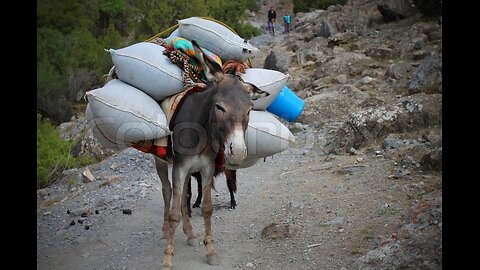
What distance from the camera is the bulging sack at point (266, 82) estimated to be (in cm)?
550

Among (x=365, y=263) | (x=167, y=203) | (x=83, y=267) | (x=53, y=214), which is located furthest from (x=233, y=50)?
(x=53, y=214)

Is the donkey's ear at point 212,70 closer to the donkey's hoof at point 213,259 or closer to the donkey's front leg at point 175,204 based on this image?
the donkey's front leg at point 175,204

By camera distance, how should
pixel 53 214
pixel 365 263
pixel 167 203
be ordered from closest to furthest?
pixel 365 263
pixel 167 203
pixel 53 214

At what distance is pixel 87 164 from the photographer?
11.7 meters

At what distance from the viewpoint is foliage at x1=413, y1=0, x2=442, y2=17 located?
19.1 meters

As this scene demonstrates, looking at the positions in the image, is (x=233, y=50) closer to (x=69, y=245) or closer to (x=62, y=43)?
(x=69, y=245)

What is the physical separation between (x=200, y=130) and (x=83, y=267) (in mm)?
2159

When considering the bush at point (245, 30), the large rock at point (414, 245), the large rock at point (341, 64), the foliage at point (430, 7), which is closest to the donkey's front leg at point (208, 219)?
the large rock at point (414, 245)

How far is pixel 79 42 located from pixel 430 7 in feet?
51.0

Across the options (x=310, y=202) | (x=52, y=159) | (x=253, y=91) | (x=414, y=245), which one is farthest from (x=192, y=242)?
(x=52, y=159)

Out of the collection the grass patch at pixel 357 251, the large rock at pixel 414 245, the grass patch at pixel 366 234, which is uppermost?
the large rock at pixel 414 245

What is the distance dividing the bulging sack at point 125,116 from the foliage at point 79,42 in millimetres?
16621

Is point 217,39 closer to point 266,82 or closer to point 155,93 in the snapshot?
point 266,82
